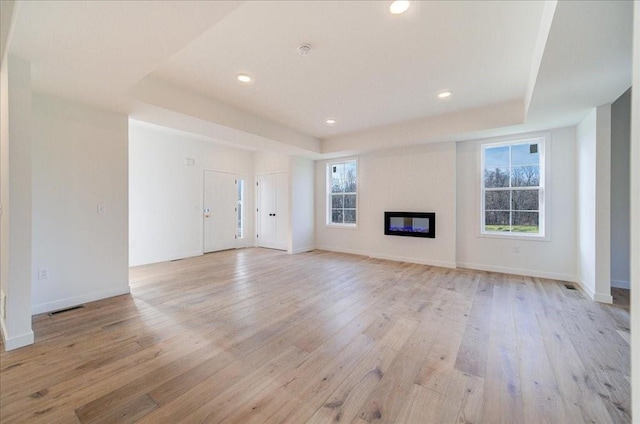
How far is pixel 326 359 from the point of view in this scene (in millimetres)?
2170

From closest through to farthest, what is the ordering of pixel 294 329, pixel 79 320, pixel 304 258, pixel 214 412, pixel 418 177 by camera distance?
pixel 214 412, pixel 294 329, pixel 79 320, pixel 418 177, pixel 304 258

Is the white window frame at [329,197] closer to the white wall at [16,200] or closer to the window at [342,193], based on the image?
→ the window at [342,193]

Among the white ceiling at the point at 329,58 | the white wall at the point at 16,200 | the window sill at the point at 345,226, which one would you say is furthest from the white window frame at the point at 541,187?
the white wall at the point at 16,200

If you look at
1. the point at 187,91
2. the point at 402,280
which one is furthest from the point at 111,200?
the point at 402,280

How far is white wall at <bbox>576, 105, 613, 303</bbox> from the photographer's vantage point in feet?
11.2

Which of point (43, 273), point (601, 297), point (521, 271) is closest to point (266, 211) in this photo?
point (43, 273)

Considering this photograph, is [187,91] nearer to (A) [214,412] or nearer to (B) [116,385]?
(B) [116,385]

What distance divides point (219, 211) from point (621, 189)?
7919mm

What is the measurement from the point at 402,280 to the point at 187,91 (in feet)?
14.1

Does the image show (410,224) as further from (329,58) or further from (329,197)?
(329,58)

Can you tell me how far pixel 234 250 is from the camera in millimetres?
7168

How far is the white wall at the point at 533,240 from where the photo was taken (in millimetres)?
4297

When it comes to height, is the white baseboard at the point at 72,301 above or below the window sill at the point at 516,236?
below

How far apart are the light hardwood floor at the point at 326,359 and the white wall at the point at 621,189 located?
1117mm
